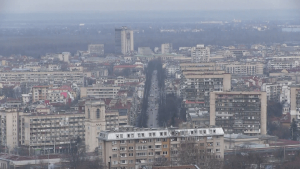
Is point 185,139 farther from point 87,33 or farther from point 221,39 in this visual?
point 87,33

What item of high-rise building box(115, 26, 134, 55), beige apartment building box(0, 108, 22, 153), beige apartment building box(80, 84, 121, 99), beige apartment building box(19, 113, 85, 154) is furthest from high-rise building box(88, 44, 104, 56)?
beige apartment building box(0, 108, 22, 153)

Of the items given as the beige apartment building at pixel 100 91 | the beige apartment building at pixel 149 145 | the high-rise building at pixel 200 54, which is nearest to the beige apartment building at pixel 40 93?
the beige apartment building at pixel 100 91

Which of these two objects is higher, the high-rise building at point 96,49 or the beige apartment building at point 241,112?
the high-rise building at point 96,49

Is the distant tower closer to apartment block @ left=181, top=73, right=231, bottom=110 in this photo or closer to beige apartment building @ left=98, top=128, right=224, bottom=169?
beige apartment building @ left=98, top=128, right=224, bottom=169

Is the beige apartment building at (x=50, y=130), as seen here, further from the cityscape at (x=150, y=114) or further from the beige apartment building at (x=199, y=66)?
the beige apartment building at (x=199, y=66)

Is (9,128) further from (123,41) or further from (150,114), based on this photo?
(123,41)
